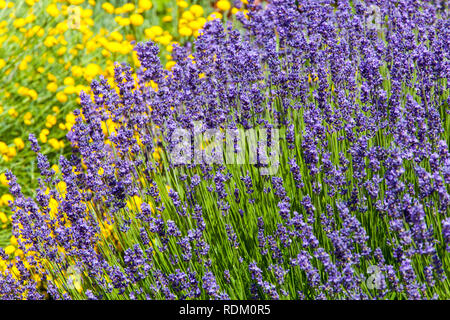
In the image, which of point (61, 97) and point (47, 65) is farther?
point (47, 65)

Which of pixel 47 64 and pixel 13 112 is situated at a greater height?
pixel 47 64

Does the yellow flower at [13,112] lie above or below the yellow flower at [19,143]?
above

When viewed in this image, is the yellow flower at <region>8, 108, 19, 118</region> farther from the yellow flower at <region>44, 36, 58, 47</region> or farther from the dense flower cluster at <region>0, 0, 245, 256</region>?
the yellow flower at <region>44, 36, 58, 47</region>

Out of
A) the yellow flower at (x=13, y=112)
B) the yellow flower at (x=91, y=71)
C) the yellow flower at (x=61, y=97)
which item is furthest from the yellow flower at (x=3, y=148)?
the yellow flower at (x=91, y=71)

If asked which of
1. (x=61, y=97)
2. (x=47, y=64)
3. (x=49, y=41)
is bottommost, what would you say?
(x=61, y=97)

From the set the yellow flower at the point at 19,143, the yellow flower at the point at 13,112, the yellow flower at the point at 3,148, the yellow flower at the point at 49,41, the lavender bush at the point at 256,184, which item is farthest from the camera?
the yellow flower at the point at 49,41

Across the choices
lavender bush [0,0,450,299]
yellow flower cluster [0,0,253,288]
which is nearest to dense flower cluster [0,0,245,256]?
yellow flower cluster [0,0,253,288]

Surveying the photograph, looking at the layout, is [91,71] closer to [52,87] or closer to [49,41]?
[52,87]

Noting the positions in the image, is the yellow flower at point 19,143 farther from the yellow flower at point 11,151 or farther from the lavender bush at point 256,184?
the lavender bush at point 256,184

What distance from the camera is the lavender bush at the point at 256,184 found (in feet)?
7.36

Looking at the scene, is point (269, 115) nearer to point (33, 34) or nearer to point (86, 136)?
point (86, 136)

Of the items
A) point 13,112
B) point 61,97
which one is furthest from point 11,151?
point 61,97

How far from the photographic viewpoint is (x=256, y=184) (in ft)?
9.39
